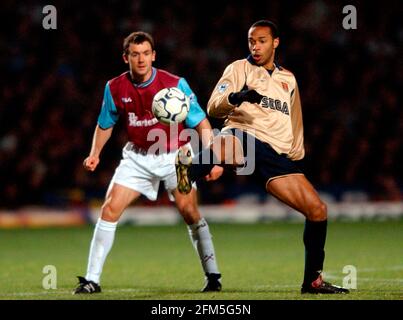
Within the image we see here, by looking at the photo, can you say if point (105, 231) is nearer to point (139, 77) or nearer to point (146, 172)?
point (146, 172)

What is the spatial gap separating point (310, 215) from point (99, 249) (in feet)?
6.05

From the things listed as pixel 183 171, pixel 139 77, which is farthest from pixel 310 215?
pixel 139 77

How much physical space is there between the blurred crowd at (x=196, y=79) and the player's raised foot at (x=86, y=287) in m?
9.05

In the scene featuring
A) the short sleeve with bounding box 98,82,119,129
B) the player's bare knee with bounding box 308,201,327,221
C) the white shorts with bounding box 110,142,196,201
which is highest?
the short sleeve with bounding box 98,82,119,129

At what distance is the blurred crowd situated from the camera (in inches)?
708

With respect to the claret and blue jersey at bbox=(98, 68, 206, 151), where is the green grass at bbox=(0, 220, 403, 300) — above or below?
below


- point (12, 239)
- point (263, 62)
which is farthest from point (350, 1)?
point (263, 62)

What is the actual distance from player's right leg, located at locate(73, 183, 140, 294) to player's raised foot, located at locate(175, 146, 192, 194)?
0.65m

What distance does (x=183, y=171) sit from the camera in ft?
26.8

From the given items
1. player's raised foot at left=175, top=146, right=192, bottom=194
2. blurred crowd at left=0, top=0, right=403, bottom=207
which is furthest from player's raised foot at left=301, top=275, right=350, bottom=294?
blurred crowd at left=0, top=0, right=403, bottom=207

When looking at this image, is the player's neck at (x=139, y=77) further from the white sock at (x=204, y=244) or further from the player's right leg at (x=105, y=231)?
the white sock at (x=204, y=244)

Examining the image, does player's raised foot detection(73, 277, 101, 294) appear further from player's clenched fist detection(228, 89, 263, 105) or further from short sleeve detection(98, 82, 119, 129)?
player's clenched fist detection(228, 89, 263, 105)
